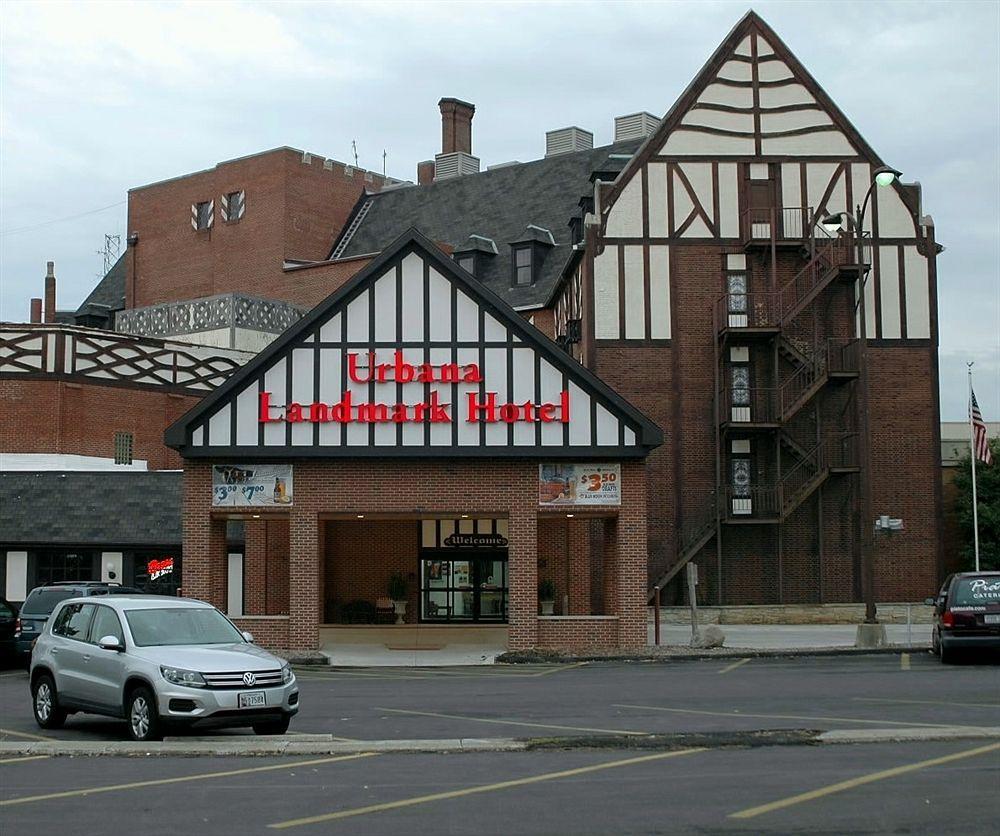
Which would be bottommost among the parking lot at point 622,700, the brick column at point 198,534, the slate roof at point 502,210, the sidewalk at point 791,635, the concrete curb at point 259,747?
the sidewalk at point 791,635

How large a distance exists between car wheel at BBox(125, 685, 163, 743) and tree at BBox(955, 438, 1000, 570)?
3253 cm

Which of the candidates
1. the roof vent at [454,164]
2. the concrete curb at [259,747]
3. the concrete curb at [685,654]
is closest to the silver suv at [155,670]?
the concrete curb at [259,747]

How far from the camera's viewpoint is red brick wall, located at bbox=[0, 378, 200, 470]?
151 feet

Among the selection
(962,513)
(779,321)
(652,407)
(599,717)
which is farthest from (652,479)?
(599,717)

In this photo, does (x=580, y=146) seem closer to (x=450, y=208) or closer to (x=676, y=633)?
(x=450, y=208)

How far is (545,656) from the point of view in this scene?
28.1m

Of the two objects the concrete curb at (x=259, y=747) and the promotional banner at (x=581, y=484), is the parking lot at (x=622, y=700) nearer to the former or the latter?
the concrete curb at (x=259, y=747)

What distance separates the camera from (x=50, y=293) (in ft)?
202

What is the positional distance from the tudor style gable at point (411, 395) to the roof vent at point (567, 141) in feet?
113

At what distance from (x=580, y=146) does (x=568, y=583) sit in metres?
32.0

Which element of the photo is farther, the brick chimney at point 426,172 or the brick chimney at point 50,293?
the brick chimney at point 426,172

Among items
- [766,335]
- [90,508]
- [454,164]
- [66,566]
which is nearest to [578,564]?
[766,335]

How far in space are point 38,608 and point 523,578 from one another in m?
9.77

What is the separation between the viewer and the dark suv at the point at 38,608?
2691 centimetres
